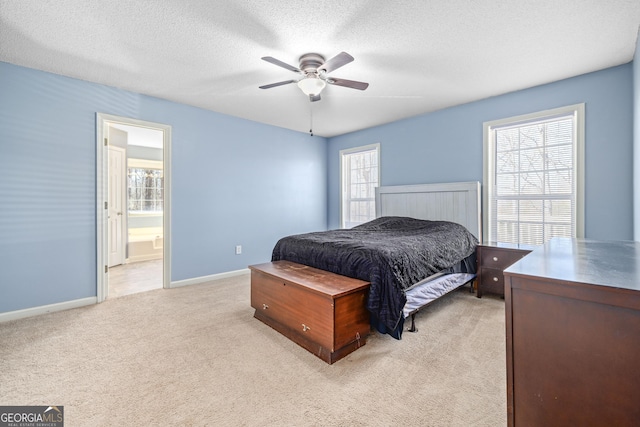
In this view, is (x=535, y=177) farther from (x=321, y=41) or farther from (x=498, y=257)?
(x=321, y=41)

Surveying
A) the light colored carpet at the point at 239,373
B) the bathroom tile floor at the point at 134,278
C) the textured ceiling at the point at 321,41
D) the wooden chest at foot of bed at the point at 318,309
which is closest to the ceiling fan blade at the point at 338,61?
the textured ceiling at the point at 321,41

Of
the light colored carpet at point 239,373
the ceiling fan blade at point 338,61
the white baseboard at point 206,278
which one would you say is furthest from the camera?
the white baseboard at point 206,278

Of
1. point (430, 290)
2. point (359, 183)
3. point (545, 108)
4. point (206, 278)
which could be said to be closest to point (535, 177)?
point (545, 108)

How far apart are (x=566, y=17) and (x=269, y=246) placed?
4.27 metres

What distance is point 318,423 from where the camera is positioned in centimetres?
136

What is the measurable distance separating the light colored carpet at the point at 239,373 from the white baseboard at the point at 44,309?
107mm

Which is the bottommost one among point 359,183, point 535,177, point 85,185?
point 85,185

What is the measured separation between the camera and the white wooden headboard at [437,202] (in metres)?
3.51

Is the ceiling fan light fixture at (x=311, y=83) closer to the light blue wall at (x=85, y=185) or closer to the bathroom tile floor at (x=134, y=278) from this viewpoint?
the light blue wall at (x=85, y=185)

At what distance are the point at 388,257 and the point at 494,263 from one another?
66.5 inches

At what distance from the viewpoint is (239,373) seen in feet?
5.83

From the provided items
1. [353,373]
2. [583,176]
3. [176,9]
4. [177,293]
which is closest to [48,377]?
[177,293]

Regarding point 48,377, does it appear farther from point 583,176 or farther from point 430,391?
point 583,176

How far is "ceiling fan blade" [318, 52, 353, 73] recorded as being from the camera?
2014 millimetres
